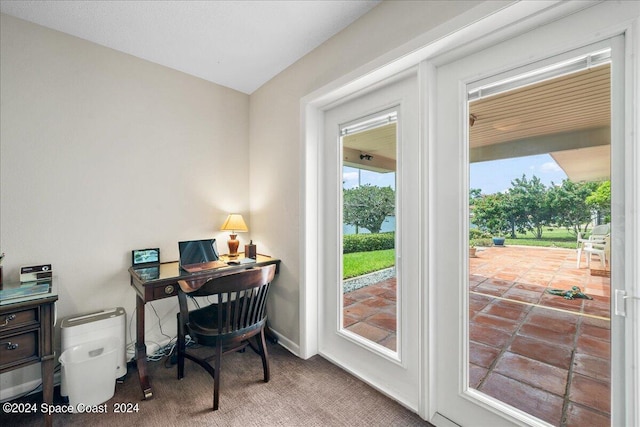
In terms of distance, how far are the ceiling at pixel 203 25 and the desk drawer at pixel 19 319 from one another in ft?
6.36

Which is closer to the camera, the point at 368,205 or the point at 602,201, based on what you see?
the point at 602,201

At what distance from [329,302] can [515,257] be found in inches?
55.5

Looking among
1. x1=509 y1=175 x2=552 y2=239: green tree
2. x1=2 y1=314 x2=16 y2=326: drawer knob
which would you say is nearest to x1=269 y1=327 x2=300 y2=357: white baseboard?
x1=2 y1=314 x2=16 y2=326: drawer knob

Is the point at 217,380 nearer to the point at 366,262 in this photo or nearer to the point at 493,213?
the point at 366,262

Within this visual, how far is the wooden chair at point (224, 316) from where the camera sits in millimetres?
1706

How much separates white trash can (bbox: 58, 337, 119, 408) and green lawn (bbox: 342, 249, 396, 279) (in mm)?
1780

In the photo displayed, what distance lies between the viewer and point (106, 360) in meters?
1.78

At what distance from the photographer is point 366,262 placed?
84.0 inches

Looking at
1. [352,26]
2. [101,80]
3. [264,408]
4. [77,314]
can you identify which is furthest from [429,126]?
[77,314]

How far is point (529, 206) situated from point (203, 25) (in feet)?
7.89

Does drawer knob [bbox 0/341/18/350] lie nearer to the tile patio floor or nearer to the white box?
the white box

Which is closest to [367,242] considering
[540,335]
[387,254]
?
[387,254]

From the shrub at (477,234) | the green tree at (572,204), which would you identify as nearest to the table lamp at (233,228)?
Answer: the shrub at (477,234)

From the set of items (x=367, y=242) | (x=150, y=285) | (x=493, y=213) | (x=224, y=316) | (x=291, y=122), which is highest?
(x=291, y=122)
